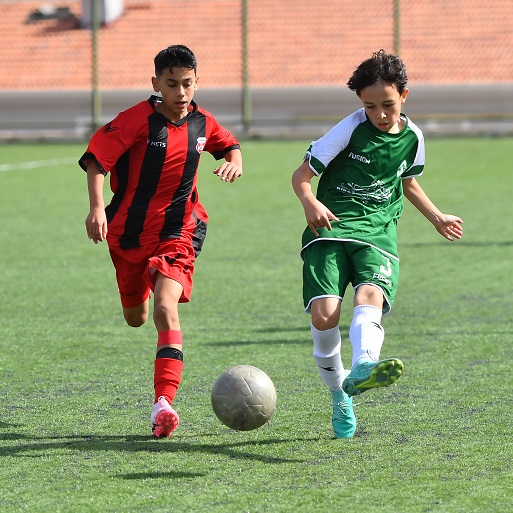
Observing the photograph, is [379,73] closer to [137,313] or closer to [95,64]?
[137,313]

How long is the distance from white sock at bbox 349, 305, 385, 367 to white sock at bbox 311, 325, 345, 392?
6.7 inches

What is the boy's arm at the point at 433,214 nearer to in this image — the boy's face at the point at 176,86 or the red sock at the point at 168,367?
the boy's face at the point at 176,86

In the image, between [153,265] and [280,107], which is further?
[280,107]

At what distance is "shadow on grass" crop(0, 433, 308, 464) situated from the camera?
471 cm

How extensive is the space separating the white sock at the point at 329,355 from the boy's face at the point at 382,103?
93cm

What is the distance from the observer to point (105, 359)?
22.2 feet

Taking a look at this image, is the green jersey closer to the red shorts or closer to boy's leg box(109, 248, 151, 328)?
the red shorts

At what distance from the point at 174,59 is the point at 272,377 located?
72.7 inches

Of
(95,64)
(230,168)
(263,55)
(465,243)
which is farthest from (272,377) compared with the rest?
(263,55)

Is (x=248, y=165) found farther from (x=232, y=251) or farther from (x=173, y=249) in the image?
(x=173, y=249)

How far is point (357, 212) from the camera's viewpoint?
5090 mm

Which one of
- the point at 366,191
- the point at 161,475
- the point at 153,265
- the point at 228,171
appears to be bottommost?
the point at 161,475

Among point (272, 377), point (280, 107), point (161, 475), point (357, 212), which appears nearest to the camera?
point (161, 475)

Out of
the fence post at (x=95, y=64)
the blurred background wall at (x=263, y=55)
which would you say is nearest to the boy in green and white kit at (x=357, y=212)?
the fence post at (x=95, y=64)
